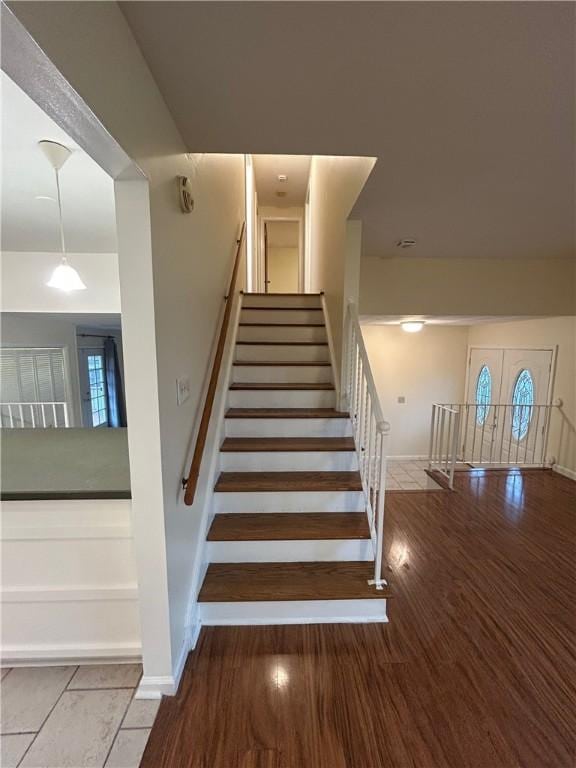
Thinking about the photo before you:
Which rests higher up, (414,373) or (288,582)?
(414,373)

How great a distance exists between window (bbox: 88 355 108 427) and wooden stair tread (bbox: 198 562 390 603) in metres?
4.08

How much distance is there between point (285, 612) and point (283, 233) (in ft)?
24.1

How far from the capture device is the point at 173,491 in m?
1.37

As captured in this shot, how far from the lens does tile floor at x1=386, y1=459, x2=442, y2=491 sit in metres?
4.59

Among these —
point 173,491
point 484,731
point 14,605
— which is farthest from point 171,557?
point 484,731

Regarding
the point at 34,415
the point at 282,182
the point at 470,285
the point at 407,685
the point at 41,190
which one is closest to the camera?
the point at 407,685

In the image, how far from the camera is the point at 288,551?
74.7 inches

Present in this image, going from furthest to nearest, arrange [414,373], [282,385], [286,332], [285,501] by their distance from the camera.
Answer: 1. [414,373]
2. [286,332]
3. [282,385]
4. [285,501]

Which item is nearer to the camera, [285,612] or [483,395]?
[285,612]

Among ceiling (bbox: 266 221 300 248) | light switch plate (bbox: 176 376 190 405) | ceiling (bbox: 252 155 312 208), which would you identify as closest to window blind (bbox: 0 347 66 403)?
light switch plate (bbox: 176 376 190 405)

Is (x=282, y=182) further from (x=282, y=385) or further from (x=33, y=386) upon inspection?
(x=33, y=386)

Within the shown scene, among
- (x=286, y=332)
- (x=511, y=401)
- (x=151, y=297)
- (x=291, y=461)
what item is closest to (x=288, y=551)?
(x=291, y=461)

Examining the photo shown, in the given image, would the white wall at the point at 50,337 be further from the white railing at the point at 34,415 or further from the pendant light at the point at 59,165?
the pendant light at the point at 59,165

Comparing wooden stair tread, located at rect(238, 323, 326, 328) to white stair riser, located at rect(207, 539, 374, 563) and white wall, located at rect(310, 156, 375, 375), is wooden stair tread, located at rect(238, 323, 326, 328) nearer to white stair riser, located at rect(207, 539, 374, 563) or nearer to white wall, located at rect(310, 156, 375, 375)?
white wall, located at rect(310, 156, 375, 375)
